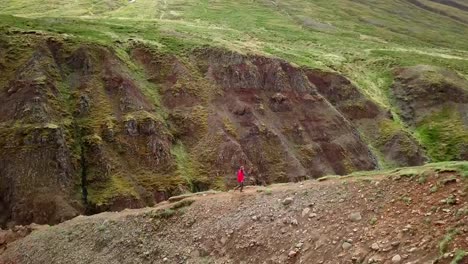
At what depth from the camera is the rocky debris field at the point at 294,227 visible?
21844 millimetres

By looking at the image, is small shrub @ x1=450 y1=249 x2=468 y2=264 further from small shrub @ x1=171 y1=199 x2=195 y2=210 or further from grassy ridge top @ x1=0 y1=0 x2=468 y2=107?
grassy ridge top @ x1=0 y1=0 x2=468 y2=107

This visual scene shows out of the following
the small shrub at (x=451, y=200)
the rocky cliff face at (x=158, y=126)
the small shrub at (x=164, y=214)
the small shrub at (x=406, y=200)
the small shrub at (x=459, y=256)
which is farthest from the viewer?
the rocky cliff face at (x=158, y=126)

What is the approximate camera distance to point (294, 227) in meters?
27.3

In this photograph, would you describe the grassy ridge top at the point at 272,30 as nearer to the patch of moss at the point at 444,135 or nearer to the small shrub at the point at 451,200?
the patch of moss at the point at 444,135

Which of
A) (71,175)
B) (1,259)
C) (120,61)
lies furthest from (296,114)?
(1,259)

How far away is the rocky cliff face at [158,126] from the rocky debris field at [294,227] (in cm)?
1820

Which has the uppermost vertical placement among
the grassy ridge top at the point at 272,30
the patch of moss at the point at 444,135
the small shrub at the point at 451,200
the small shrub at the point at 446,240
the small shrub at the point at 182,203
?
the small shrub at the point at 451,200

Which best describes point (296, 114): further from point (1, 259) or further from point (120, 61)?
point (1, 259)

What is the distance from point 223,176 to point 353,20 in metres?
136

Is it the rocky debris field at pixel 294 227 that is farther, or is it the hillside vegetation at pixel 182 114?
the hillside vegetation at pixel 182 114

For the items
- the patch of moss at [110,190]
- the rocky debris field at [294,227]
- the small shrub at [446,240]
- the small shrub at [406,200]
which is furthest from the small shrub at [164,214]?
the patch of moss at [110,190]

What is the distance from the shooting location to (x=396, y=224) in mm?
23062

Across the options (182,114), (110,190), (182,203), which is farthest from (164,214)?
(182,114)

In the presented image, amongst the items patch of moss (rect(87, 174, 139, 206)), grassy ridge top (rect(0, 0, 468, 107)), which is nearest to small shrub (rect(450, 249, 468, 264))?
patch of moss (rect(87, 174, 139, 206))
